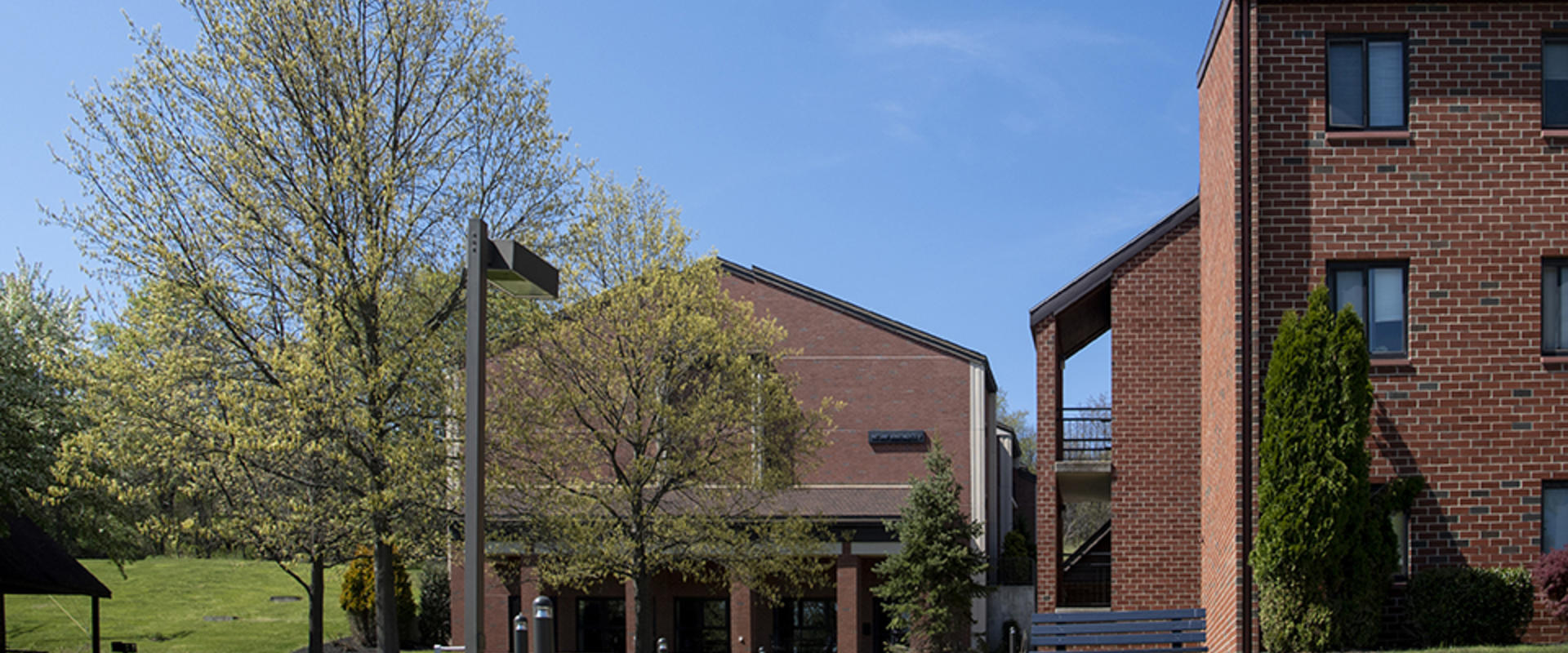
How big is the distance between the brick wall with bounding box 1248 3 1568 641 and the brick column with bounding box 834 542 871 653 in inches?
600

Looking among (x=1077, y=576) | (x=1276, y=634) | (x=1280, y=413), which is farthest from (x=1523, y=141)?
(x=1077, y=576)

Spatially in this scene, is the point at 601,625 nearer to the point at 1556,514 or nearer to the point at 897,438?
the point at 897,438

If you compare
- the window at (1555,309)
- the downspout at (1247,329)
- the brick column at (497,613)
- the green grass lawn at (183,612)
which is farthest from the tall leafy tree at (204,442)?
the window at (1555,309)

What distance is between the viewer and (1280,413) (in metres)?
15.0

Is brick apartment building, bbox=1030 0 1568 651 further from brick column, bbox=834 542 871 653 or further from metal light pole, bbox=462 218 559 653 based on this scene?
brick column, bbox=834 542 871 653

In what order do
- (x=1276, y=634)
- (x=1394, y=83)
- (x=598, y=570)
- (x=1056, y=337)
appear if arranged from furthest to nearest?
(x=598, y=570)
(x=1056, y=337)
(x=1394, y=83)
(x=1276, y=634)

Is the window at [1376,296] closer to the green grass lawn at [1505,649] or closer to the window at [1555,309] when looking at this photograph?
the window at [1555,309]

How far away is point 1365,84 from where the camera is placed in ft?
51.9

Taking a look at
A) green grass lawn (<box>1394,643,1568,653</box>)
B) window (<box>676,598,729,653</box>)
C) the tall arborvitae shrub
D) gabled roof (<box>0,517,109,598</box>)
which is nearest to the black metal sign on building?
window (<box>676,598,729,653</box>)

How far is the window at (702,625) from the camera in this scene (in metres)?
31.4

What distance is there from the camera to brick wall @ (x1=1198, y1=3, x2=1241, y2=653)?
15.7m

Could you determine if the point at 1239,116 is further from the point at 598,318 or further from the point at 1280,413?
the point at 598,318

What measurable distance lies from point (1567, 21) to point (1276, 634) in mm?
8702

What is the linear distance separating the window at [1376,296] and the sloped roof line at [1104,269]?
14.8 ft
